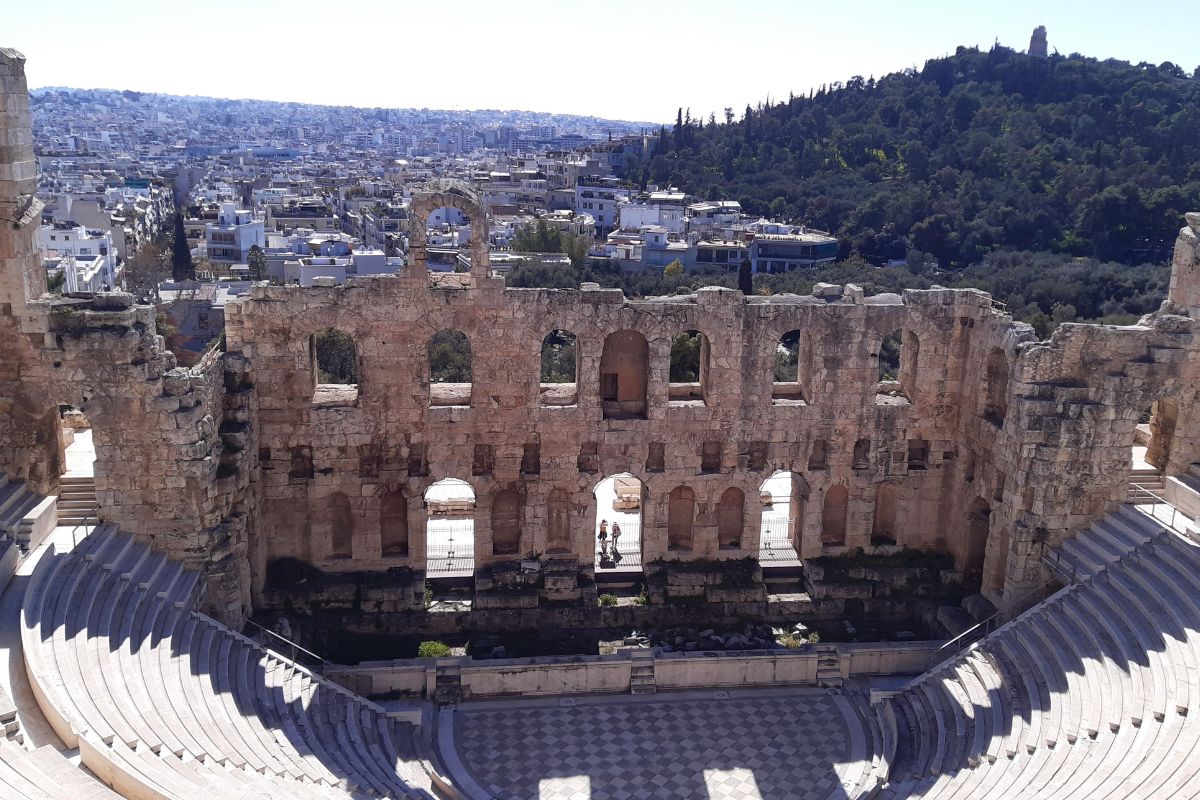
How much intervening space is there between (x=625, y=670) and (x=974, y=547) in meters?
9.63

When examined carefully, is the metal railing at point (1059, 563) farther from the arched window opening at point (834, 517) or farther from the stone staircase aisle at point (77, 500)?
the stone staircase aisle at point (77, 500)

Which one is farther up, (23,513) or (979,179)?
(979,179)

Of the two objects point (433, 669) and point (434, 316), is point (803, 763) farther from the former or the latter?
point (434, 316)

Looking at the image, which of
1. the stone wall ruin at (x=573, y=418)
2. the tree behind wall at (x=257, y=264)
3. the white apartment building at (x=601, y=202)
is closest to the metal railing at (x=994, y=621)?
the stone wall ruin at (x=573, y=418)

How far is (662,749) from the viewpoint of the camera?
67.5 feet

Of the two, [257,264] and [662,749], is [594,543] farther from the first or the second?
[257,264]

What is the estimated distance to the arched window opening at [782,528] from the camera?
26406 mm

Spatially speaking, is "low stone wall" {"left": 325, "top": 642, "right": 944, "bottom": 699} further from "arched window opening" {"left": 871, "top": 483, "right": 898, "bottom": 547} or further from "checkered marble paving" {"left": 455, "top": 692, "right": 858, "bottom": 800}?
"arched window opening" {"left": 871, "top": 483, "right": 898, "bottom": 547}

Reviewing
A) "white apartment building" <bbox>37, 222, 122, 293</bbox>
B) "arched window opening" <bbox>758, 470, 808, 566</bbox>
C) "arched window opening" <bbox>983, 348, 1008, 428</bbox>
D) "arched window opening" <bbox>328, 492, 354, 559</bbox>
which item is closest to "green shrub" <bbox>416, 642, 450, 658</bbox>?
"arched window opening" <bbox>328, 492, 354, 559</bbox>

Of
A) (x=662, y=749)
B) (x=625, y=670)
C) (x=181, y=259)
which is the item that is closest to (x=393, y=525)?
(x=625, y=670)

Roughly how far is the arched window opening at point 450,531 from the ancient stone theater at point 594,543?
21 cm

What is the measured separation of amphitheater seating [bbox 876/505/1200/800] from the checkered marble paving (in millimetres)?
1446

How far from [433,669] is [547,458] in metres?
5.60

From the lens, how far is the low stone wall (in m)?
21.9
